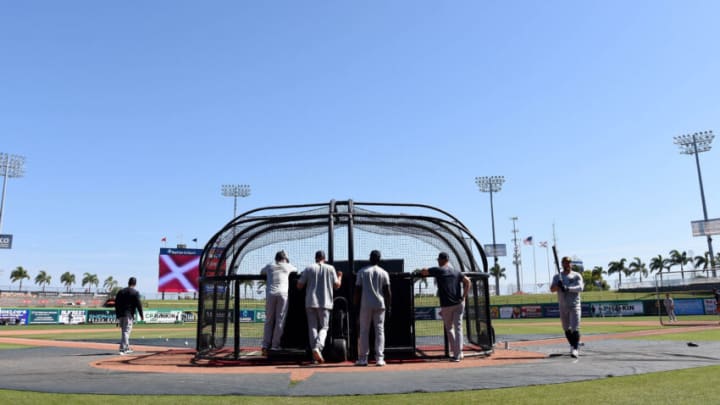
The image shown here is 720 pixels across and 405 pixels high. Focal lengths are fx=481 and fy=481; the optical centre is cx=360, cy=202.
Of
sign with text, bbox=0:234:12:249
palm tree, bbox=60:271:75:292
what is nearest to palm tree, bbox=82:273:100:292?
palm tree, bbox=60:271:75:292

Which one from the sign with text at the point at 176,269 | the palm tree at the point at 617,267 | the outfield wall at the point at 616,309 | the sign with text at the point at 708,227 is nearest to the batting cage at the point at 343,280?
the sign with text at the point at 176,269

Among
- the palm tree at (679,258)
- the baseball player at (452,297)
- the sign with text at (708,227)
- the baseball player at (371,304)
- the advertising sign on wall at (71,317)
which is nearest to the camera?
the baseball player at (371,304)

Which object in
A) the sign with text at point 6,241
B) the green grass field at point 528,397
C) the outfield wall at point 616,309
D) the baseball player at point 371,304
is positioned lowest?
the outfield wall at point 616,309

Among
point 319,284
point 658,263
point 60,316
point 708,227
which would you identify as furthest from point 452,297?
point 658,263

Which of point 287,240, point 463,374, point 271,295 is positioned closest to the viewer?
point 463,374

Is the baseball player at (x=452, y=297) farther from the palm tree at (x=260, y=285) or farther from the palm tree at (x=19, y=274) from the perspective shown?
the palm tree at (x=19, y=274)

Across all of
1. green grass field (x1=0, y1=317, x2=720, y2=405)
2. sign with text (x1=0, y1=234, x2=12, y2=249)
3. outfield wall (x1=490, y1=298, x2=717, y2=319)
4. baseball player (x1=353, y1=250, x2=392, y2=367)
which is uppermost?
sign with text (x1=0, y1=234, x2=12, y2=249)

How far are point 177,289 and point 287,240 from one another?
26.0 meters

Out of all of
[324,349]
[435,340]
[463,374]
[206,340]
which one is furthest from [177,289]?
[463,374]

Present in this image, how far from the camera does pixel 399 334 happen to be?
906cm

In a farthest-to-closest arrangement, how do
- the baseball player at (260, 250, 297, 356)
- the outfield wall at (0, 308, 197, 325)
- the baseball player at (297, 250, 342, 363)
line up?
the outfield wall at (0, 308, 197, 325), the baseball player at (260, 250, 297, 356), the baseball player at (297, 250, 342, 363)

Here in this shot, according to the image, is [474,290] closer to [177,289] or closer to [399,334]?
[399,334]

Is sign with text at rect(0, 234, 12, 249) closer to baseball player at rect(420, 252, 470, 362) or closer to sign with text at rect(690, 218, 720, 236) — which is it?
baseball player at rect(420, 252, 470, 362)

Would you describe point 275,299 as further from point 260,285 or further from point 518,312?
point 518,312
